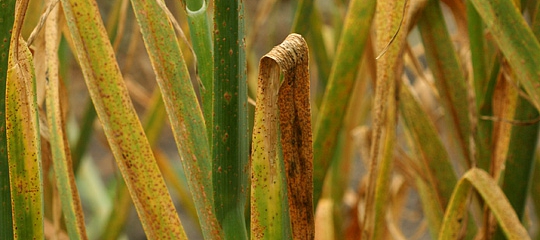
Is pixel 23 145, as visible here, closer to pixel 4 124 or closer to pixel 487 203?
pixel 4 124

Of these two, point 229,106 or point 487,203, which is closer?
point 229,106

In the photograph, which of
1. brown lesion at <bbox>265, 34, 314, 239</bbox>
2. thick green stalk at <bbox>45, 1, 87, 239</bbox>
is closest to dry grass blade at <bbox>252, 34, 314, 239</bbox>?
brown lesion at <bbox>265, 34, 314, 239</bbox>

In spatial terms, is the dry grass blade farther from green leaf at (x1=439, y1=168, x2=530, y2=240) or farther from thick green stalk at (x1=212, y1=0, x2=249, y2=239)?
green leaf at (x1=439, y1=168, x2=530, y2=240)

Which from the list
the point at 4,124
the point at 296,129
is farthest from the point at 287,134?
the point at 4,124

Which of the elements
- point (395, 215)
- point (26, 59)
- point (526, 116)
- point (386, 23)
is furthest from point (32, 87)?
point (395, 215)

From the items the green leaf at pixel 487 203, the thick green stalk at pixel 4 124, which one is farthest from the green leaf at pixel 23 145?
the green leaf at pixel 487 203

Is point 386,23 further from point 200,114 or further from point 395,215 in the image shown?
point 395,215

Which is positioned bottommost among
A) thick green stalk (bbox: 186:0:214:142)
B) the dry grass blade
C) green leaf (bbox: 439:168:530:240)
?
green leaf (bbox: 439:168:530:240)

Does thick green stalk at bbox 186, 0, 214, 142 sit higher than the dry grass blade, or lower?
higher
